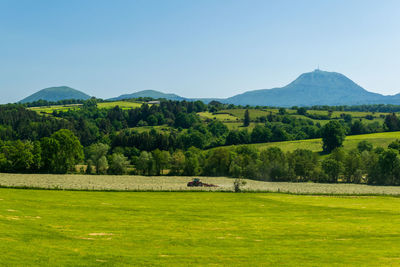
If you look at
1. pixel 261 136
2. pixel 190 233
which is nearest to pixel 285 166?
pixel 190 233

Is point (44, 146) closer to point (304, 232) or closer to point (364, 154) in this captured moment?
point (304, 232)

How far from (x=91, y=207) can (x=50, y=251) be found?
18879 mm

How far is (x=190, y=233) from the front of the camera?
99.9 feet

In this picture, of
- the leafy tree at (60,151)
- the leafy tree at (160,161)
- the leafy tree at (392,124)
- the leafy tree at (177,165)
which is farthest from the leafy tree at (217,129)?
the leafy tree at (60,151)

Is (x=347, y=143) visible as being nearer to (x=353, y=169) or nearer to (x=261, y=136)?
(x=261, y=136)

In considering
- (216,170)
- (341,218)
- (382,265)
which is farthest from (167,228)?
(216,170)

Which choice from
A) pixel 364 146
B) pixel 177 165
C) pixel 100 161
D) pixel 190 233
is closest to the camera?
pixel 190 233

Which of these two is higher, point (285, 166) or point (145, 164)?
point (285, 166)

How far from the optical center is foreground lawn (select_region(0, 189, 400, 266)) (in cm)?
2267

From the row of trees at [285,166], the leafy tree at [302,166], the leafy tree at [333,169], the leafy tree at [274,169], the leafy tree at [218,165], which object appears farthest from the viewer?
the leafy tree at [218,165]

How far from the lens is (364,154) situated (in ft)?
342

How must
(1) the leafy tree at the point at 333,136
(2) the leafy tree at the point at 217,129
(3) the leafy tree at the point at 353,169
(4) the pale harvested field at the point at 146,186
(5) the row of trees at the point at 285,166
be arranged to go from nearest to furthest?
(4) the pale harvested field at the point at 146,186
(5) the row of trees at the point at 285,166
(3) the leafy tree at the point at 353,169
(1) the leafy tree at the point at 333,136
(2) the leafy tree at the point at 217,129

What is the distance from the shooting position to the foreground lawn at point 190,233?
74.4 feet

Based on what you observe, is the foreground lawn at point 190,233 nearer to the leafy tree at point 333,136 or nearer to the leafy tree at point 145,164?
the leafy tree at point 145,164
